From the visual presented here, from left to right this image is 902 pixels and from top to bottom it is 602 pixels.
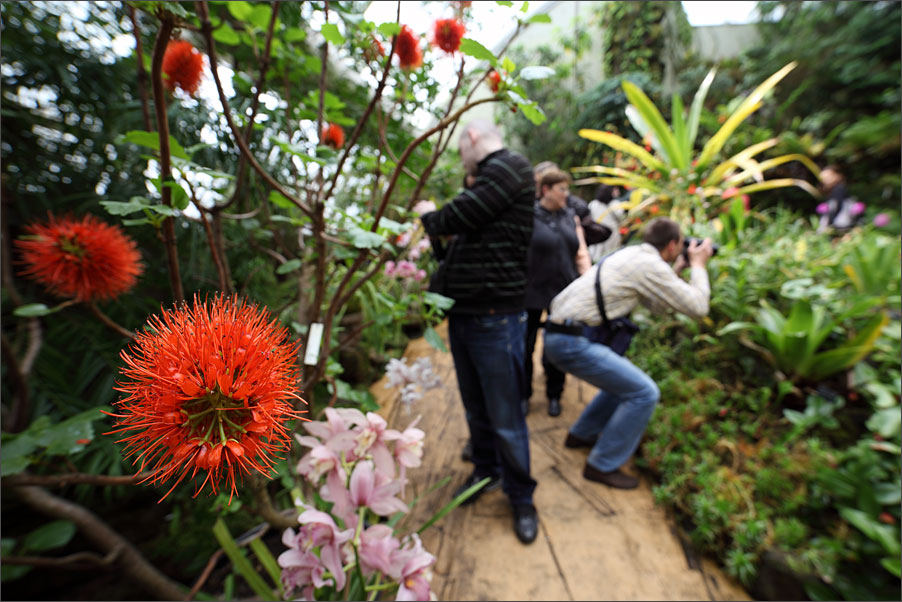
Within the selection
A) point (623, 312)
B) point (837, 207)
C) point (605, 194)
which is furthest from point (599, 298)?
point (837, 207)

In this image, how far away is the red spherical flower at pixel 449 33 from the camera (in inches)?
23.9

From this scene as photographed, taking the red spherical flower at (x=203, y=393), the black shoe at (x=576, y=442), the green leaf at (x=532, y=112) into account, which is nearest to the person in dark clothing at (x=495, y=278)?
the green leaf at (x=532, y=112)

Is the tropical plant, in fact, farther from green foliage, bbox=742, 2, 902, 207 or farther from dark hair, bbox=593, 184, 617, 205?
green foliage, bbox=742, 2, 902, 207

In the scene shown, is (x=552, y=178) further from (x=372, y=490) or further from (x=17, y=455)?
(x=17, y=455)

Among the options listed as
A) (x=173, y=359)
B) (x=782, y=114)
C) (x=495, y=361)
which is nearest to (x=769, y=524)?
(x=495, y=361)

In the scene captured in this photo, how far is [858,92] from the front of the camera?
4.09 metres

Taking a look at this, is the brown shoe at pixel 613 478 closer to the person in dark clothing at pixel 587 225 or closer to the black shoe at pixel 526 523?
the black shoe at pixel 526 523

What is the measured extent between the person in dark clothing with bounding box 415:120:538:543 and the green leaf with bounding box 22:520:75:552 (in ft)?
3.23

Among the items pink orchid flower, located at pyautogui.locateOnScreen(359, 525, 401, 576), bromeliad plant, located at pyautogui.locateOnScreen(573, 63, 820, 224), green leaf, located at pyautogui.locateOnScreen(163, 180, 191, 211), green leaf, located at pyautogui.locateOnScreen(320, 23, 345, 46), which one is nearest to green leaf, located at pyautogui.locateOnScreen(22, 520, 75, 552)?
pink orchid flower, located at pyautogui.locateOnScreen(359, 525, 401, 576)

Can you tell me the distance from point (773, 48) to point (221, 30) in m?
6.57

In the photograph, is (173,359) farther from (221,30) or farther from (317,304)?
(221,30)

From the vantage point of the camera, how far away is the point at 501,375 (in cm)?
102

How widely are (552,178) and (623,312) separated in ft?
2.29

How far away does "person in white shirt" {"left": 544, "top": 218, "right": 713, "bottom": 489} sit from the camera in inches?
46.8
